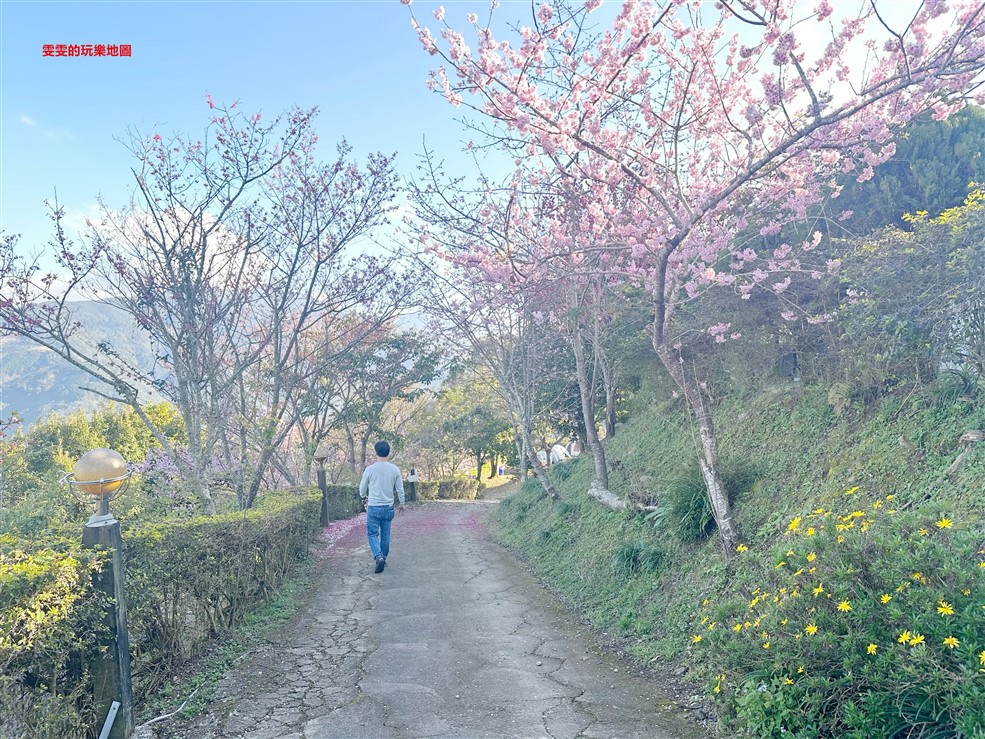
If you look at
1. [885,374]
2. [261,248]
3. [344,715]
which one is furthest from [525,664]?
[261,248]

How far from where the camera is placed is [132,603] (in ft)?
13.6

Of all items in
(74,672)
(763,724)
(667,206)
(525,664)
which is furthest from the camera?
(667,206)

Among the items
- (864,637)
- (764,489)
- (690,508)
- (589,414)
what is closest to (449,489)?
(589,414)

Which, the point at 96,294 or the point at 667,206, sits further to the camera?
the point at 96,294

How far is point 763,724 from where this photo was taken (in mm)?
3271

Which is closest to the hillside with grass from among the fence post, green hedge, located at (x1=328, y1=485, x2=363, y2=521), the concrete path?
the concrete path

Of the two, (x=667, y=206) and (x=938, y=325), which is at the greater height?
(x=667, y=206)

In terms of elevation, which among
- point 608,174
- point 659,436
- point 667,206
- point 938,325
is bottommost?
point 659,436

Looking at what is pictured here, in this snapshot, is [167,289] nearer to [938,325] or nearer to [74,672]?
[74,672]

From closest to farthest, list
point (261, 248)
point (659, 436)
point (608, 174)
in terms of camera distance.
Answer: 1. point (608, 174)
2. point (261, 248)
3. point (659, 436)

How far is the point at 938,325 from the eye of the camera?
5.50m

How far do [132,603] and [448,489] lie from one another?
31.8m

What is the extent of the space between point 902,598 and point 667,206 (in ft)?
11.0

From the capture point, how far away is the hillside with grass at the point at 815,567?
2873 millimetres
